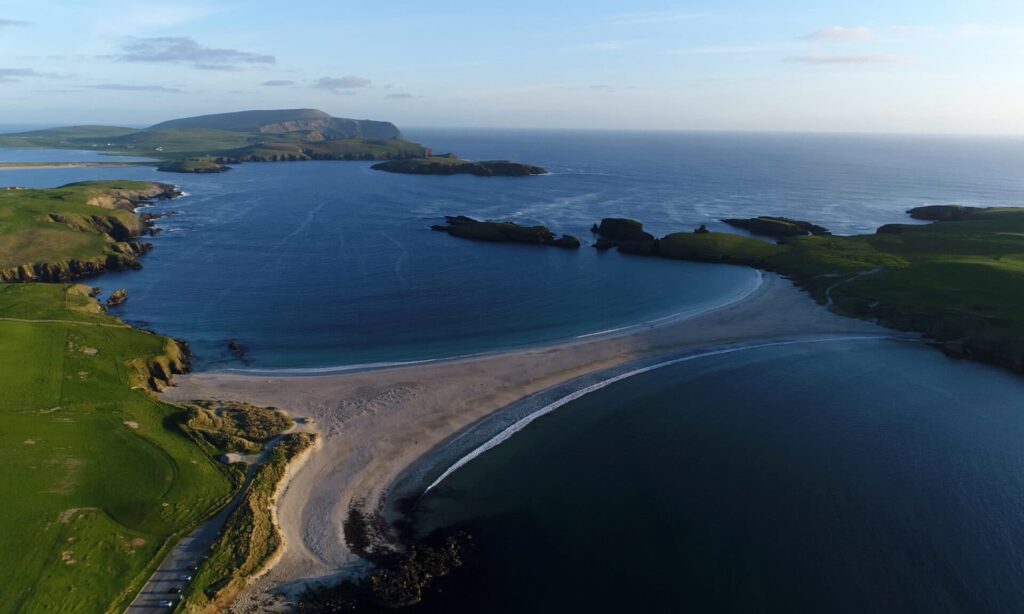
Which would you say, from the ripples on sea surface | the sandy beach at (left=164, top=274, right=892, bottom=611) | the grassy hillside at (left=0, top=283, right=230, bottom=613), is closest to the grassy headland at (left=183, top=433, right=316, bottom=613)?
the sandy beach at (left=164, top=274, right=892, bottom=611)

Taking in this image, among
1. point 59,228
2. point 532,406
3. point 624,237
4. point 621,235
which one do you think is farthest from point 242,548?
point 621,235

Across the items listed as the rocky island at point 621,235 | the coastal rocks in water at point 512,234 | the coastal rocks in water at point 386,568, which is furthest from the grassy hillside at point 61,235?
the rocky island at point 621,235

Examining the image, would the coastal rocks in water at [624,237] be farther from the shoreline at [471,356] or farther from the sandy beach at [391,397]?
the sandy beach at [391,397]

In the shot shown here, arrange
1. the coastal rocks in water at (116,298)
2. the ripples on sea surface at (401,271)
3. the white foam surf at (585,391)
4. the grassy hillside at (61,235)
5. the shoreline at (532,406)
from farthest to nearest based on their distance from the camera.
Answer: the grassy hillside at (61,235), the coastal rocks in water at (116,298), the ripples on sea surface at (401,271), the white foam surf at (585,391), the shoreline at (532,406)

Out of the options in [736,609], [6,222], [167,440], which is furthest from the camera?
[6,222]

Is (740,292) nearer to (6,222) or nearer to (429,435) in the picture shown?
(429,435)

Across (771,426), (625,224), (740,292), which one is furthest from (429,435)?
(625,224)

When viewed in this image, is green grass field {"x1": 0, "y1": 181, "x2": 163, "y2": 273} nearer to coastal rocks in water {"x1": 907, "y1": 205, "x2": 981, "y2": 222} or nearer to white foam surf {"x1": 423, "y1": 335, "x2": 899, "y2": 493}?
white foam surf {"x1": 423, "y1": 335, "x2": 899, "y2": 493}
